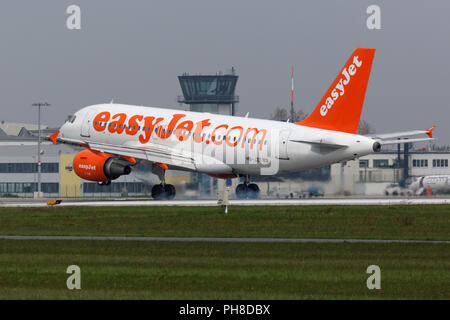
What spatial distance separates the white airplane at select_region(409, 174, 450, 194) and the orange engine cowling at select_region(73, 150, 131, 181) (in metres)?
23.7

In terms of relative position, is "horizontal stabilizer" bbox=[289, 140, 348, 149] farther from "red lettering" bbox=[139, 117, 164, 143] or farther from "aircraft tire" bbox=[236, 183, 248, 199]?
"red lettering" bbox=[139, 117, 164, 143]

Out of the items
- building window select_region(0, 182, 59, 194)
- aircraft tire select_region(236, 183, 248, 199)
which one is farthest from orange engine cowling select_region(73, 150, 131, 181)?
building window select_region(0, 182, 59, 194)

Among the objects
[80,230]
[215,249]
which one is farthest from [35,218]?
Result: [215,249]

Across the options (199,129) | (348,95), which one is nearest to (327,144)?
(348,95)

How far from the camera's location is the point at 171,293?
77.1ft

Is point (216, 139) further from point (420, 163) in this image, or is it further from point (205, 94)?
point (205, 94)

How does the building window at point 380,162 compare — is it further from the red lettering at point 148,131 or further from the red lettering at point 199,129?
the red lettering at point 199,129

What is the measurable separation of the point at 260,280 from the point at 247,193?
4055cm

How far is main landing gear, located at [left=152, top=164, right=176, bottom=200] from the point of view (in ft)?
216

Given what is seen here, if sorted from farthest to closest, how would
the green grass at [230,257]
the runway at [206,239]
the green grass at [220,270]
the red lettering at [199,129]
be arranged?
1. the red lettering at [199,129]
2. the runway at [206,239]
3. the green grass at [230,257]
4. the green grass at [220,270]

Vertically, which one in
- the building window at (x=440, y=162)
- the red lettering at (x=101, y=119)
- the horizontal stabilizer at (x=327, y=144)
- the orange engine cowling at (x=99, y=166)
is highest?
the red lettering at (x=101, y=119)

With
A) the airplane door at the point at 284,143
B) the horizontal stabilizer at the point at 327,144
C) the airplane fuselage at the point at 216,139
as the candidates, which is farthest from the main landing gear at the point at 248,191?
the horizontal stabilizer at the point at 327,144

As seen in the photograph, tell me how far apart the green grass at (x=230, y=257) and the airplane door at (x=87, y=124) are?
1613 centimetres

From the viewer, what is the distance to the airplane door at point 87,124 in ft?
220
